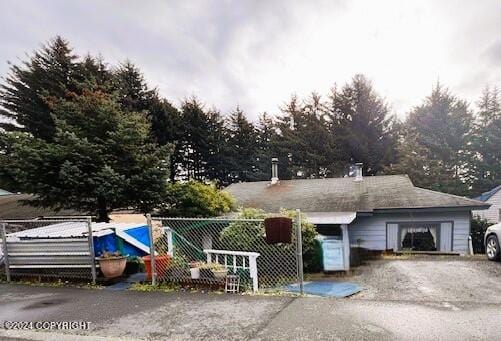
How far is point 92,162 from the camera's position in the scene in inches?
378

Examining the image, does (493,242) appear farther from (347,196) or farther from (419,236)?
(347,196)

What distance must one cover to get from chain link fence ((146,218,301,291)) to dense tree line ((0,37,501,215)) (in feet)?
10.7

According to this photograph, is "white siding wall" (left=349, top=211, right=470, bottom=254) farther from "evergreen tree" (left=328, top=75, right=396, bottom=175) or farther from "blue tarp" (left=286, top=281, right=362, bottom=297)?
"evergreen tree" (left=328, top=75, right=396, bottom=175)

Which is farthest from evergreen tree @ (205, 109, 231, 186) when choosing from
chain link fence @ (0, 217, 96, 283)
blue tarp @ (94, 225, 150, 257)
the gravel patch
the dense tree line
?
chain link fence @ (0, 217, 96, 283)

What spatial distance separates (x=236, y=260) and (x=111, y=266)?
2.45 m

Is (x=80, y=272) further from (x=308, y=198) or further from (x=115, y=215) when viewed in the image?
(x=308, y=198)

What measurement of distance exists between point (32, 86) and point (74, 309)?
1998 cm

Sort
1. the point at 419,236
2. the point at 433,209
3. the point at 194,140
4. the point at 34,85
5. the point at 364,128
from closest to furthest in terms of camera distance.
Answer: the point at 433,209, the point at 419,236, the point at 34,85, the point at 364,128, the point at 194,140

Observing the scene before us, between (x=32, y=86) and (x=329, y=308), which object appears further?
(x=32, y=86)

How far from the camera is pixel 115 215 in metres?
12.0

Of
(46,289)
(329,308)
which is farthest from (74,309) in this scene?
(329,308)

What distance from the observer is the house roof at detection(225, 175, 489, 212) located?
1136 cm

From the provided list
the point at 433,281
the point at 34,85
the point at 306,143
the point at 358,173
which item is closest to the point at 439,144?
the point at 306,143

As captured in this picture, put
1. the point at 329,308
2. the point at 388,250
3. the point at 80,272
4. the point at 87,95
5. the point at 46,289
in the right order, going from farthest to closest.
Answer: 1. the point at 388,250
2. the point at 87,95
3. the point at 80,272
4. the point at 46,289
5. the point at 329,308
